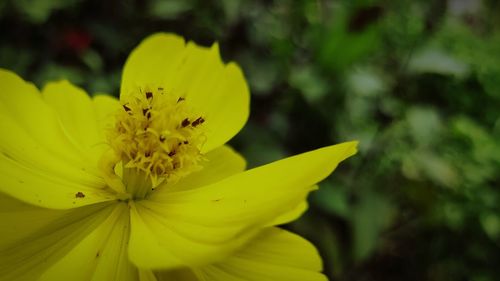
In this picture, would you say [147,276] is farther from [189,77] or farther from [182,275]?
[189,77]

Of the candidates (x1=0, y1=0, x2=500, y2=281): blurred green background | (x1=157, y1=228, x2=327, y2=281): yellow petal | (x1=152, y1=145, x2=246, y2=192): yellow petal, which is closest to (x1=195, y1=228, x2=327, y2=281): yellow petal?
(x1=157, y1=228, x2=327, y2=281): yellow petal

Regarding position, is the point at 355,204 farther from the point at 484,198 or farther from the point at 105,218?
the point at 105,218

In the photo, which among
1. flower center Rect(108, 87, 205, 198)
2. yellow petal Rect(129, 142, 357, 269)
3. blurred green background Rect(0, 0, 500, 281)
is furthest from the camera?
blurred green background Rect(0, 0, 500, 281)

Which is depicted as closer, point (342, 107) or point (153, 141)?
point (153, 141)

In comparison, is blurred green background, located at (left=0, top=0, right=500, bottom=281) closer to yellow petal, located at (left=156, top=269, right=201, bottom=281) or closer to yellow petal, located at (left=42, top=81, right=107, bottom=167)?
yellow petal, located at (left=42, top=81, right=107, bottom=167)

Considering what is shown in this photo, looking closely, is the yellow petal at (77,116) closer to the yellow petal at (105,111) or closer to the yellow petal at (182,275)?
the yellow petal at (105,111)

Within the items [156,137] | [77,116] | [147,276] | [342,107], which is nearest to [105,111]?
[77,116]
